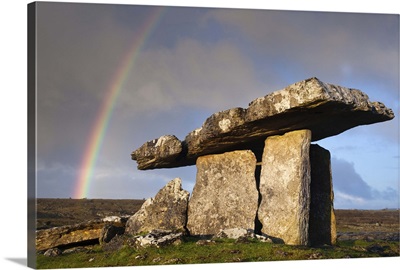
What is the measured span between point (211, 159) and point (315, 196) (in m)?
3.74

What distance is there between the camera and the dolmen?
19062mm

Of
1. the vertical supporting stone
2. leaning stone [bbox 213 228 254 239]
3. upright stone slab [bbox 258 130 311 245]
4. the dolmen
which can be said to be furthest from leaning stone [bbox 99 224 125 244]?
the vertical supporting stone

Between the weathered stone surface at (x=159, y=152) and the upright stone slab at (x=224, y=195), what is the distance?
4.06 ft

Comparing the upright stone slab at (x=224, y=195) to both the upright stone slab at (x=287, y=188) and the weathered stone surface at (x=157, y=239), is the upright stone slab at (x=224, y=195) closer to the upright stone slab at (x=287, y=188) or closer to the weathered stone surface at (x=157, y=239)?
the upright stone slab at (x=287, y=188)

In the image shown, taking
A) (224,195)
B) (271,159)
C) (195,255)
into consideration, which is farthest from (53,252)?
(271,159)

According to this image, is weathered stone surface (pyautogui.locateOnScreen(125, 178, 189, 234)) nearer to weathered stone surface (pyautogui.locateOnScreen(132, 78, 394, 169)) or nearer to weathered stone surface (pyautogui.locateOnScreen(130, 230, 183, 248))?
Answer: weathered stone surface (pyautogui.locateOnScreen(132, 78, 394, 169))

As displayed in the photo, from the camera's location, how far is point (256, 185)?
21.8m

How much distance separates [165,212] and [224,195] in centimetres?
205

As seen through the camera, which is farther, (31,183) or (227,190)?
(227,190)

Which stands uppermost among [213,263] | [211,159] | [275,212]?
[211,159]

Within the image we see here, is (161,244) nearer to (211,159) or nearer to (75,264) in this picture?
(75,264)

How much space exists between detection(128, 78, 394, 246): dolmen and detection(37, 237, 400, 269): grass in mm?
1681

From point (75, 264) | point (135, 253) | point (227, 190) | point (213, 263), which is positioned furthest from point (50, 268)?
point (227, 190)

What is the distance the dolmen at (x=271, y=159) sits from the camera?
1906 cm
